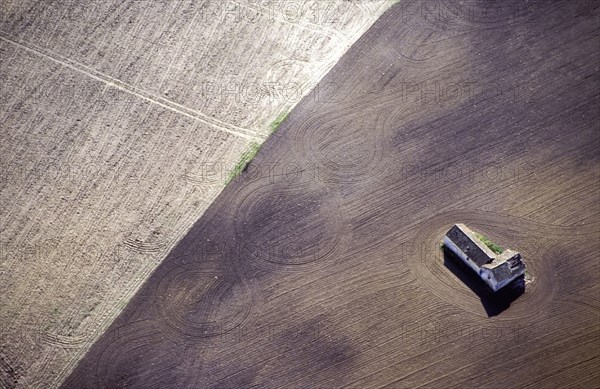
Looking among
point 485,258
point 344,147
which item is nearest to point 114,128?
point 344,147

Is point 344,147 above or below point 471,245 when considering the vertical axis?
above

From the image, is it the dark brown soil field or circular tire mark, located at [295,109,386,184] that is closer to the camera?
the dark brown soil field

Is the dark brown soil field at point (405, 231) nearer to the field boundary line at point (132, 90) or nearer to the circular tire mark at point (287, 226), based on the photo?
the circular tire mark at point (287, 226)

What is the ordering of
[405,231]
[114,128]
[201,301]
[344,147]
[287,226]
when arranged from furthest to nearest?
1. [114,128]
2. [344,147]
3. [287,226]
4. [405,231]
5. [201,301]

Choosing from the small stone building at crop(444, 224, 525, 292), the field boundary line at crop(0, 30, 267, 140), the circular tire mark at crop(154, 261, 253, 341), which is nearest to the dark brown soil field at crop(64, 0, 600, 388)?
the circular tire mark at crop(154, 261, 253, 341)

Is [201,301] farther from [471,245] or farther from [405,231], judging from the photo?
[471,245]

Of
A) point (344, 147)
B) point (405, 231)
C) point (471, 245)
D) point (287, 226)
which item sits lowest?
point (287, 226)

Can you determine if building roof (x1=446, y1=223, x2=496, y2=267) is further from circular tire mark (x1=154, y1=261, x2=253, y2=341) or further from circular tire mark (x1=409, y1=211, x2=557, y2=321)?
circular tire mark (x1=154, y1=261, x2=253, y2=341)
